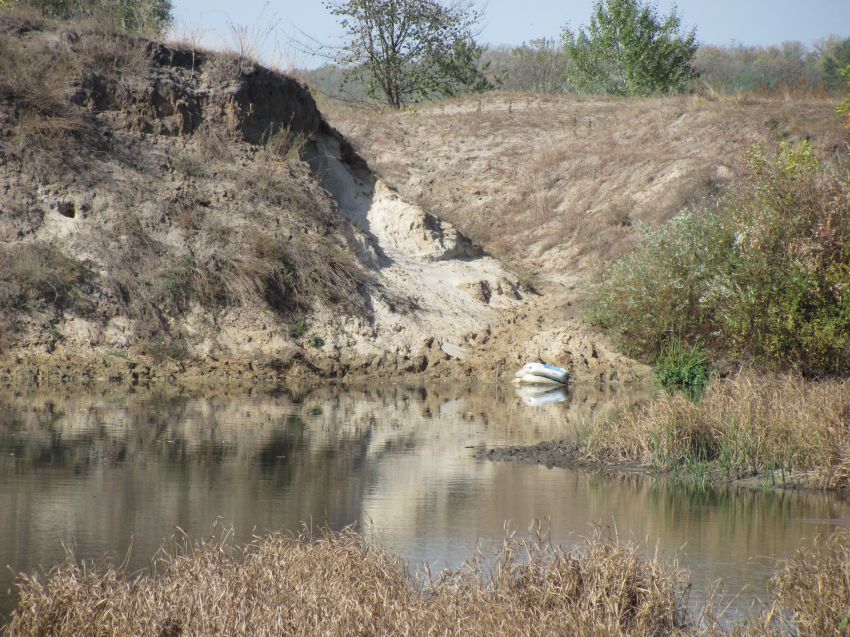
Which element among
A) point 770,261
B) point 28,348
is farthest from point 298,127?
point 770,261

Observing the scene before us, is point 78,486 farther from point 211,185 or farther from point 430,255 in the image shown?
point 430,255

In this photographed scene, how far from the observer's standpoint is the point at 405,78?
51906 millimetres

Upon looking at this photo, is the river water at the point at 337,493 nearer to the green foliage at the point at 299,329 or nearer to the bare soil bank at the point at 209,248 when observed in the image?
the bare soil bank at the point at 209,248

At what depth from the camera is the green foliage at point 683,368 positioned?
19875mm

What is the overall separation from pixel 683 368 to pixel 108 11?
23.3 m

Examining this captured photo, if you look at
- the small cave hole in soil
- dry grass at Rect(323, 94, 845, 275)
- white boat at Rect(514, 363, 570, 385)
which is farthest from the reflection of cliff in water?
dry grass at Rect(323, 94, 845, 275)

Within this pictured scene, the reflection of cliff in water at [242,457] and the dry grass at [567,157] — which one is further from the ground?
the dry grass at [567,157]

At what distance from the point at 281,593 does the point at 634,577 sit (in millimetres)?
2437

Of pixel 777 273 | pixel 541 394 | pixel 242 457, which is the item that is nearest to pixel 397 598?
pixel 242 457

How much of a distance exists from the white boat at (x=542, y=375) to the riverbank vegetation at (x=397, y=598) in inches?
711

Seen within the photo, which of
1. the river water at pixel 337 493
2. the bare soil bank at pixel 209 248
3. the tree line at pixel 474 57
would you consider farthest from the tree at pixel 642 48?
the river water at pixel 337 493

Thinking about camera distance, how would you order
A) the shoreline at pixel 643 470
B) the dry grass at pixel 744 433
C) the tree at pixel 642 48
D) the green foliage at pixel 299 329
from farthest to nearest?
the tree at pixel 642 48 < the green foliage at pixel 299 329 < the shoreline at pixel 643 470 < the dry grass at pixel 744 433

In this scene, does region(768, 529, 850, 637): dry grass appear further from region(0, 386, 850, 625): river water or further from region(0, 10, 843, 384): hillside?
region(0, 10, 843, 384): hillside

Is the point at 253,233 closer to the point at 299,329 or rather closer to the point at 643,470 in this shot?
the point at 299,329
